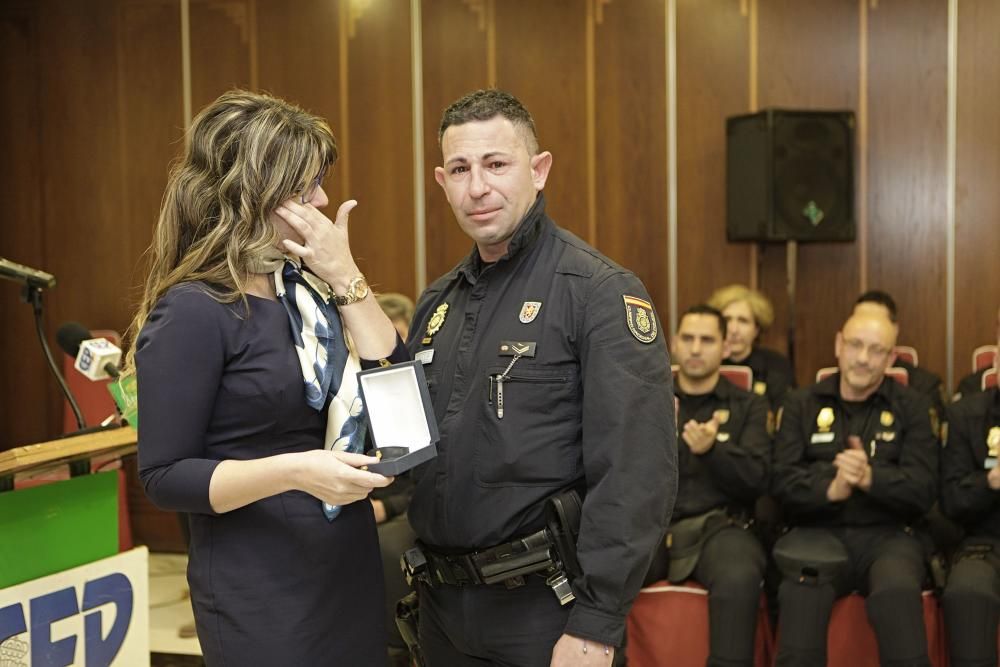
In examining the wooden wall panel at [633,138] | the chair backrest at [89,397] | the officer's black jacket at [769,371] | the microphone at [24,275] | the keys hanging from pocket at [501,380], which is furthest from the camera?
the wooden wall panel at [633,138]

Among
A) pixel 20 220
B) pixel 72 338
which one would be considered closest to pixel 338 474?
pixel 72 338

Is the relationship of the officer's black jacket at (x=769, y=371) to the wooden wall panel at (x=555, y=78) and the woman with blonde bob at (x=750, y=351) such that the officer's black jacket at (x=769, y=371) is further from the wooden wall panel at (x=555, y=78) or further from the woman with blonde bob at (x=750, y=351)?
the wooden wall panel at (x=555, y=78)

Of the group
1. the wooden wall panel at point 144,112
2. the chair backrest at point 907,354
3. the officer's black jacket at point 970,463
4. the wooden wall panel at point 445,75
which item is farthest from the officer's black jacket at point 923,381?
the wooden wall panel at point 144,112

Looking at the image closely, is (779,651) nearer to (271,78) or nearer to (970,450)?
(970,450)

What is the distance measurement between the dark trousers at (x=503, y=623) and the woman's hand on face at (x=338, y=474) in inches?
20.1

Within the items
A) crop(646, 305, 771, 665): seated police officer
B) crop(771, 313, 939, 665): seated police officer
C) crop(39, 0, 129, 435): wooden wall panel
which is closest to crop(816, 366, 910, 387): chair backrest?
crop(771, 313, 939, 665): seated police officer

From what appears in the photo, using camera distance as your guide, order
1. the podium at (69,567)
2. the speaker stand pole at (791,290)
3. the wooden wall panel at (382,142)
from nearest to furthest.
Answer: the podium at (69,567)
the speaker stand pole at (791,290)
the wooden wall panel at (382,142)

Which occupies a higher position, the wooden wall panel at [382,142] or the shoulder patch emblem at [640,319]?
the wooden wall panel at [382,142]

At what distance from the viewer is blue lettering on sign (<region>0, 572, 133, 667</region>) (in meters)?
2.47

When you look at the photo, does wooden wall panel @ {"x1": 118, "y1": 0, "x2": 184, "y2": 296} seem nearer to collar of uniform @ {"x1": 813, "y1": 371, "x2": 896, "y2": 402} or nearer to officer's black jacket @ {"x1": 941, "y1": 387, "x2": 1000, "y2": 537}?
collar of uniform @ {"x1": 813, "y1": 371, "x2": 896, "y2": 402}

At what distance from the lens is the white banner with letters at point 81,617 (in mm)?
2459

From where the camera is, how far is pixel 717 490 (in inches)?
156

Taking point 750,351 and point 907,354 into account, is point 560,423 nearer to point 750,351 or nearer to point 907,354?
point 750,351

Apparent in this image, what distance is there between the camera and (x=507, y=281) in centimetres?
206
